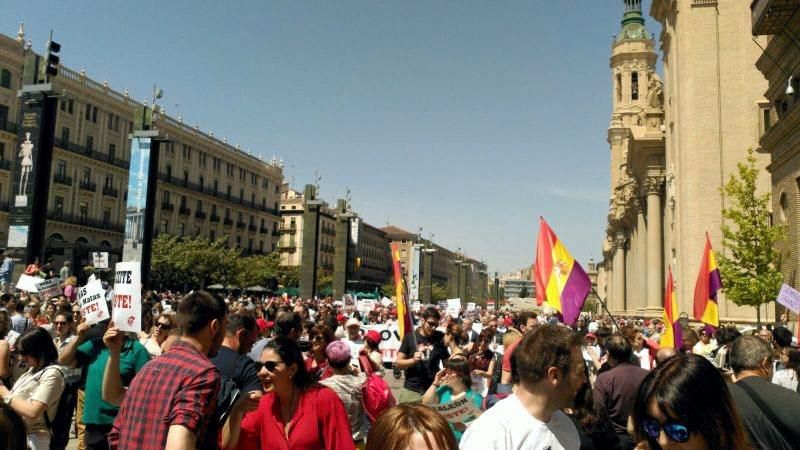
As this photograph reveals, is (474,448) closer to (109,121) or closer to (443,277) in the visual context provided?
(109,121)

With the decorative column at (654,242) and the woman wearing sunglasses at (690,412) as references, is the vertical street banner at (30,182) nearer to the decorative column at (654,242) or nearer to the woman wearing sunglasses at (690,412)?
the woman wearing sunglasses at (690,412)

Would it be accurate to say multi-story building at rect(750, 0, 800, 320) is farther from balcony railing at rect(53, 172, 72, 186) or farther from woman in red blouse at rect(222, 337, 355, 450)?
balcony railing at rect(53, 172, 72, 186)

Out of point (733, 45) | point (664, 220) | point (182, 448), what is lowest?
point (182, 448)

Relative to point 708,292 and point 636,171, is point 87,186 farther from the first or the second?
point 708,292

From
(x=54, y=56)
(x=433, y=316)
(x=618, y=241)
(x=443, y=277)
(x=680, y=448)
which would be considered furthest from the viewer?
(x=443, y=277)

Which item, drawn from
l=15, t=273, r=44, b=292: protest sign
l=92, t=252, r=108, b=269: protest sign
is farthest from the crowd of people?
l=92, t=252, r=108, b=269: protest sign

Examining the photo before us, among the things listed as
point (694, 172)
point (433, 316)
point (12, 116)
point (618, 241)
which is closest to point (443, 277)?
point (618, 241)

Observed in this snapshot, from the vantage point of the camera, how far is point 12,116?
5172cm

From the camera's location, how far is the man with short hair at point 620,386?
6398 millimetres

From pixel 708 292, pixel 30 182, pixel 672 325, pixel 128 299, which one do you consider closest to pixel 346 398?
pixel 128 299

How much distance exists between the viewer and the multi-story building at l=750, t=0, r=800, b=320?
65.9ft

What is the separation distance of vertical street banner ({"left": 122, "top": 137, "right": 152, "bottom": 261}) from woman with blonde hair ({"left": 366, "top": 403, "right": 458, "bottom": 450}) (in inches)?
1096

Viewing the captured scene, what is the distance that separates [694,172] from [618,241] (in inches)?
1381

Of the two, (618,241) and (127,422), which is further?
(618,241)
